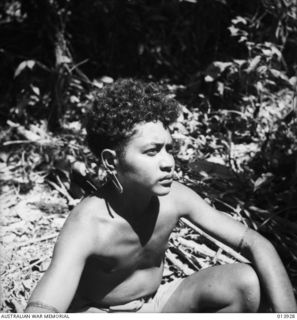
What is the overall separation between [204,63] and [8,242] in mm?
2349

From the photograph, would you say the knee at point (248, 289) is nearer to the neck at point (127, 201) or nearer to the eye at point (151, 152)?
the neck at point (127, 201)

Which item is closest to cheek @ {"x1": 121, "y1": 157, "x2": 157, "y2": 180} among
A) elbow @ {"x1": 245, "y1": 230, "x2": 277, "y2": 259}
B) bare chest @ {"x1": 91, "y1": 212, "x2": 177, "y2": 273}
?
bare chest @ {"x1": 91, "y1": 212, "x2": 177, "y2": 273}

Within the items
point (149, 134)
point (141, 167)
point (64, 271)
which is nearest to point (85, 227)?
point (64, 271)

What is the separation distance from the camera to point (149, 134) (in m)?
1.57

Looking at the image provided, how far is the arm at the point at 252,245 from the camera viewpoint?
5.20ft

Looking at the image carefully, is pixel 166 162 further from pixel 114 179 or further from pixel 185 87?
pixel 185 87

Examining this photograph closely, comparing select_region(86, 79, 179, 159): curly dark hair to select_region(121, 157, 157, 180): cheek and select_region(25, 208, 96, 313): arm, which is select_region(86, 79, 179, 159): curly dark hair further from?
select_region(25, 208, 96, 313): arm

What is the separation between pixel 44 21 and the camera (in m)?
3.10

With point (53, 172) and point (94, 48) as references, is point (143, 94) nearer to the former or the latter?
point (53, 172)

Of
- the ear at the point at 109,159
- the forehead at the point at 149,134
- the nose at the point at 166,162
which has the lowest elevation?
the ear at the point at 109,159

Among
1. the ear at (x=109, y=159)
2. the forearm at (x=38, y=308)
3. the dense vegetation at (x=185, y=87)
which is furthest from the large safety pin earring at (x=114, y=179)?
the dense vegetation at (x=185, y=87)

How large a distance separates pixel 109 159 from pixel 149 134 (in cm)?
19

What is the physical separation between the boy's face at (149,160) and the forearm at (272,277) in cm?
47

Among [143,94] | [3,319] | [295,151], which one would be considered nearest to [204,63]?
[295,151]
